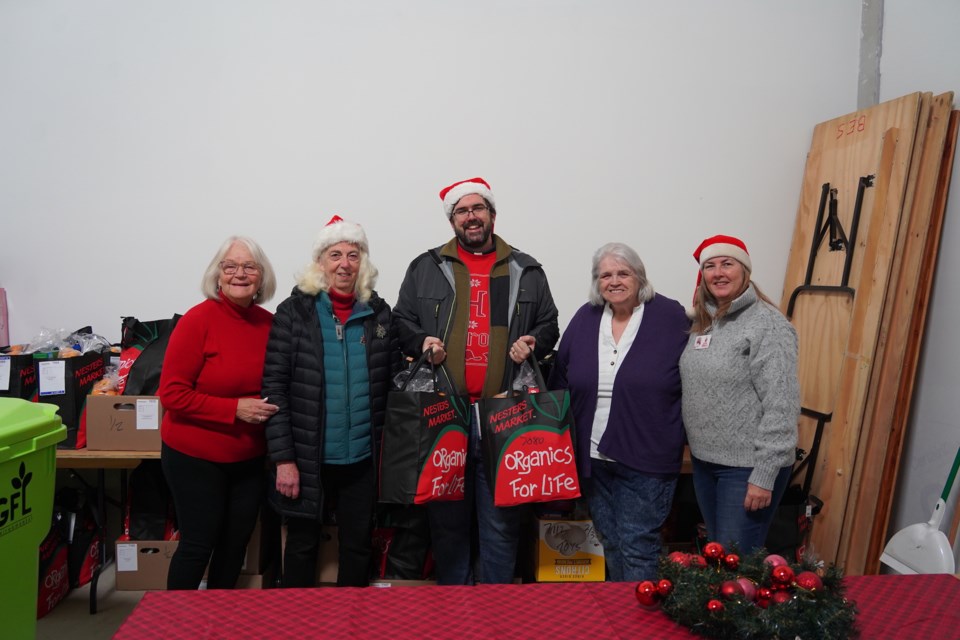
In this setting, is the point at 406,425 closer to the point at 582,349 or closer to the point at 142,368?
the point at 582,349

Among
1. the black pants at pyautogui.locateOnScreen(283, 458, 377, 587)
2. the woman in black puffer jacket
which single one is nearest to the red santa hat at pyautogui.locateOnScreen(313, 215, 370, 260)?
the woman in black puffer jacket

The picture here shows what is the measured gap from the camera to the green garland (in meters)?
1.08

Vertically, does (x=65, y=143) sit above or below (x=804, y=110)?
below

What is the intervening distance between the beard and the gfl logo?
4.70 feet

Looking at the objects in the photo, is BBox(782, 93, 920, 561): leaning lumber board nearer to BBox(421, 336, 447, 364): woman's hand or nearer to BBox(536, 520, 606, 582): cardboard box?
BBox(536, 520, 606, 582): cardboard box

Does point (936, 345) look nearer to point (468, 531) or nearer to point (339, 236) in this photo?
point (468, 531)

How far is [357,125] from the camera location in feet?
9.96

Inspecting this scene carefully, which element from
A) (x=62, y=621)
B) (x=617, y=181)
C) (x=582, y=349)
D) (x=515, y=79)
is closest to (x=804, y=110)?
(x=617, y=181)

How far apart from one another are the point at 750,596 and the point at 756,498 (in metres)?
0.76

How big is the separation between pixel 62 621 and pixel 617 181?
3.16 metres

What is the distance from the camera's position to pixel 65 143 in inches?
117

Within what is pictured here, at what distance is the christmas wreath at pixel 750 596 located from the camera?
1077 millimetres

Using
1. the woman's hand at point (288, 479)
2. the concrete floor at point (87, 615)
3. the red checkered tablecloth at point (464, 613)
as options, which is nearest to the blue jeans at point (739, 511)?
the red checkered tablecloth at point (464, 613)

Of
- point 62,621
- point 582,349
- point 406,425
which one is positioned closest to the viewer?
point 406,425
